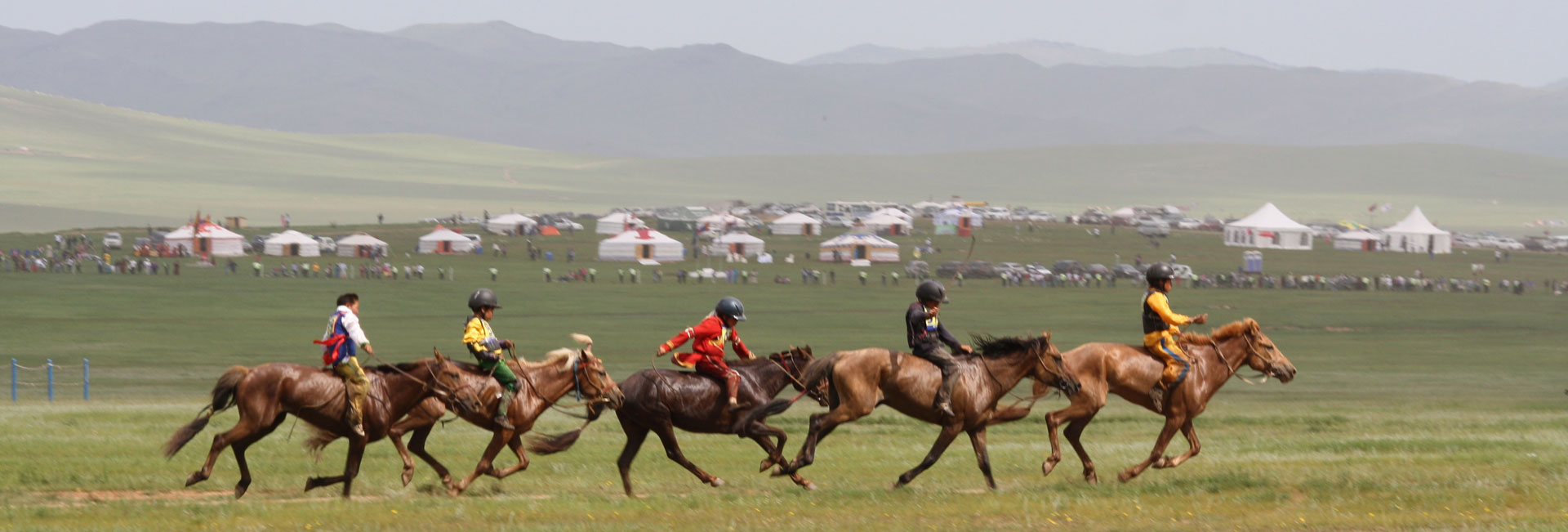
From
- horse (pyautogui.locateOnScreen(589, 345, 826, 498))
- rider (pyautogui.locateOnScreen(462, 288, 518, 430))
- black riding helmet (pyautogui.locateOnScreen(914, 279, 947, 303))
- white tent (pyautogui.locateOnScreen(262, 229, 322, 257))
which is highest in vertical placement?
black riding helmet (pyautogui.locateOnScreen(914, 279, 947, 303))

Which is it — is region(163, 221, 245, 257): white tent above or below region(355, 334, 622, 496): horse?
below

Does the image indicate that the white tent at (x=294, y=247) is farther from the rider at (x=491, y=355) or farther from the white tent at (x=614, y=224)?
the rider at (x=491, y=355)

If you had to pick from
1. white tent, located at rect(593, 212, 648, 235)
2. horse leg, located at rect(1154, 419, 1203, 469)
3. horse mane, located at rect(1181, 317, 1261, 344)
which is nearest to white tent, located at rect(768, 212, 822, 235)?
white tent, located at rect(593, 212, 648, 235)

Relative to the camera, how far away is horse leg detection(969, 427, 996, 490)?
15289 millimetres

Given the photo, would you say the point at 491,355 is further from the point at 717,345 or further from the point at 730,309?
the point at 730,309

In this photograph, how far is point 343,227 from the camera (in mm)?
117688

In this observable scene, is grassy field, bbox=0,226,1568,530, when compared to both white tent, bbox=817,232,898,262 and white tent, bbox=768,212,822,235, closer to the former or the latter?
white tent, bbox=817,232,898,262

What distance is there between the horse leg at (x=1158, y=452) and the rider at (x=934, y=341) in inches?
74.8

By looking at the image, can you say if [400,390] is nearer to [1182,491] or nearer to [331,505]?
[331,505]

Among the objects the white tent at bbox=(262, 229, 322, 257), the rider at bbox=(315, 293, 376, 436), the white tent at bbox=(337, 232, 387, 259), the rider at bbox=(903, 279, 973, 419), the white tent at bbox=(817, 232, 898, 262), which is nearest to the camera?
the rider at bbox=(315, 293, 376, 436)

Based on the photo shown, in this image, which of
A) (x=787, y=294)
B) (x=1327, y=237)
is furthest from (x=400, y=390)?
(x=1327, y=237)

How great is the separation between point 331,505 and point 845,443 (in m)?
8.37

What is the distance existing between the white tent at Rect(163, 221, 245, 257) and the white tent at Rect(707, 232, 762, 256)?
26.4 metres

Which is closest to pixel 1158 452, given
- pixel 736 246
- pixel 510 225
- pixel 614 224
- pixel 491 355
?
pixel 491 355
